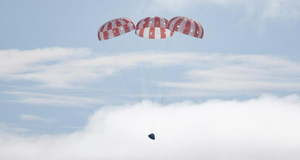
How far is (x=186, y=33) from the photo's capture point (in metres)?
59.5

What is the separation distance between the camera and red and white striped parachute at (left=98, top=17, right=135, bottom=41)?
2399 inches

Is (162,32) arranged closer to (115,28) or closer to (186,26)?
(186,26)

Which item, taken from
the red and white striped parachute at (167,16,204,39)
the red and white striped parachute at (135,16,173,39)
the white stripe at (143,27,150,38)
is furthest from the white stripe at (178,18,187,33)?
the white stripe at (143,27,150,38)

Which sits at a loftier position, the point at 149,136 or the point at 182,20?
the point at 182,20

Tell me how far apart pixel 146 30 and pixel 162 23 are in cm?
192

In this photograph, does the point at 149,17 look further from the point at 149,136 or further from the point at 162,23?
the point at 149,136

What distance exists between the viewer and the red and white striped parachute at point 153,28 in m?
60.6

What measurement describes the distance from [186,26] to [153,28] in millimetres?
3811

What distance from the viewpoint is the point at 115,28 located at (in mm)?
60938

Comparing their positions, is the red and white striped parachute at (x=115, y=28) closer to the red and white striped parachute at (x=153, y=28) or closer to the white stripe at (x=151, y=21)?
the red and white striped parachute at (x=153, y=28)

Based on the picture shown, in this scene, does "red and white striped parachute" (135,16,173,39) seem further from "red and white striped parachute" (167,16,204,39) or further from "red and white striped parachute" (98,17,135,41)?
"red and white striped parachute" (167,16,204,39)

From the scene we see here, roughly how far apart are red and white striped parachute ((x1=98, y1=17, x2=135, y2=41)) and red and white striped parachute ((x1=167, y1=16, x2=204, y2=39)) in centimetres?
381

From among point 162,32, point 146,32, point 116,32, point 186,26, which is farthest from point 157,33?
point 116,32

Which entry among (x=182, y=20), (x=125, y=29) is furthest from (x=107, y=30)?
(x=182, y=20)
